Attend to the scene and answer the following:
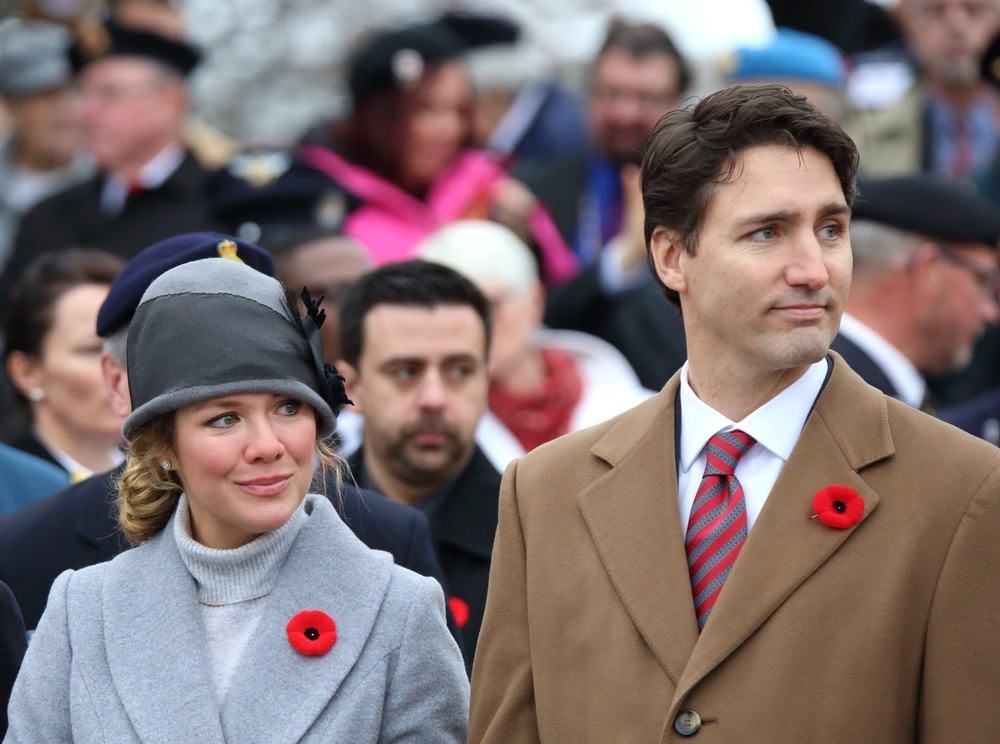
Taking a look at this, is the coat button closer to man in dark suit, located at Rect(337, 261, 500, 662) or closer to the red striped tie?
the red striped tie

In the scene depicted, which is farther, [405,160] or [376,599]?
[405,160]

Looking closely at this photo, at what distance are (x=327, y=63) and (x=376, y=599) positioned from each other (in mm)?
8648

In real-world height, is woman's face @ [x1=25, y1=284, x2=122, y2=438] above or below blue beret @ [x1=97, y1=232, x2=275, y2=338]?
below

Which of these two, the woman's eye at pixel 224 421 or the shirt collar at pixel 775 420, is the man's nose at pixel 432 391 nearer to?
the woman's eye at pixel 224 421

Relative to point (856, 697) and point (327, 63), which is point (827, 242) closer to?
point (856, 697)

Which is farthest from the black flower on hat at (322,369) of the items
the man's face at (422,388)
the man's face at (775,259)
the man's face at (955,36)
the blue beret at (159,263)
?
the man's face at (955,36)

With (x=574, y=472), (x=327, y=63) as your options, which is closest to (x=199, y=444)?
(x=574, y=472)

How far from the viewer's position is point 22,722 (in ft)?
11.3

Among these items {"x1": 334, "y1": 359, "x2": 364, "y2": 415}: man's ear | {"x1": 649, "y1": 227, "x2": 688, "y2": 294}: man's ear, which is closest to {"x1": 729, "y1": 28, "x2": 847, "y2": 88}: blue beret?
{"x1": 334, "y1": 359, "x2": 364, "y2": 415}: man's ear

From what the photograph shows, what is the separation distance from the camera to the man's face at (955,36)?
8211 millimetres

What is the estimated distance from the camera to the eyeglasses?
235 inches

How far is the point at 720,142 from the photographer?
333 centimetres

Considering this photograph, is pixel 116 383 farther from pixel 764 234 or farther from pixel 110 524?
pixel 764 234

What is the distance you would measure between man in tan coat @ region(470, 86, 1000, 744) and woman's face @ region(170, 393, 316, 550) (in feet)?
1.55
